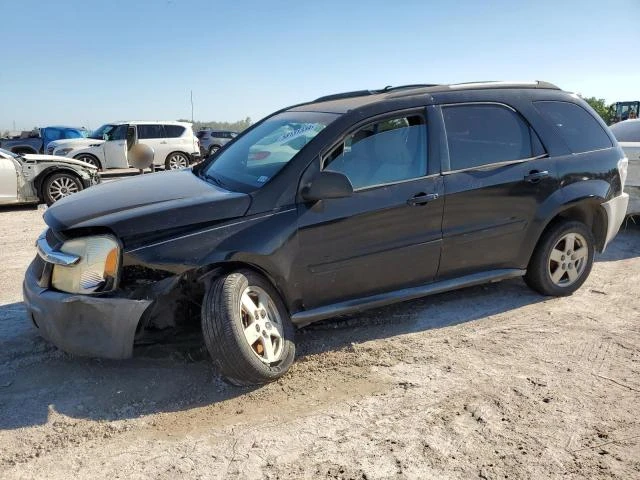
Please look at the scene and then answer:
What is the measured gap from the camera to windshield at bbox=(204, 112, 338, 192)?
3.69 m

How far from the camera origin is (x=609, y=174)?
4766 mm

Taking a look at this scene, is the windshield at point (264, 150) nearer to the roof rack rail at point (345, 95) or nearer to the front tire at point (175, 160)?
the roof rack rail at point (345, 95)

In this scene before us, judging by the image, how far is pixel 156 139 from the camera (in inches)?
687

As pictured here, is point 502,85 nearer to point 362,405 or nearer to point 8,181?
point 362,405

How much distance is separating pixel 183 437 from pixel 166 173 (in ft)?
7.95

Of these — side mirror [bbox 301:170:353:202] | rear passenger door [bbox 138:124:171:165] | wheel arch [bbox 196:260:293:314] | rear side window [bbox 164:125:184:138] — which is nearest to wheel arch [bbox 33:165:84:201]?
rear passenger door [bbox 138:124:171:165]

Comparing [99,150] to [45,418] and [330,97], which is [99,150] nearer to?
[330,97]

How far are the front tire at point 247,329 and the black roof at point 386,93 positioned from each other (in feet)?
4.78

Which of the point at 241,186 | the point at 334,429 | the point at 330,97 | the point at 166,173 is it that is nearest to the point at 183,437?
the point at 334,429

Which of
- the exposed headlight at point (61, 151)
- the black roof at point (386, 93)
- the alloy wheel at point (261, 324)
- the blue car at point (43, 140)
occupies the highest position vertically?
the blue car at point (43, 140)

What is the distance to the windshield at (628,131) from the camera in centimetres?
762

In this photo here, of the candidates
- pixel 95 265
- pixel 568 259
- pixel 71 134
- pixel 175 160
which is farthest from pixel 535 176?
pixel 71 134

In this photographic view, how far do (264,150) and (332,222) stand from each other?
933 millimetres

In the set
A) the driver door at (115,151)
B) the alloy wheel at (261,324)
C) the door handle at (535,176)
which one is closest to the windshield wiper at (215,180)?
the alloy wheel at (261,324)
